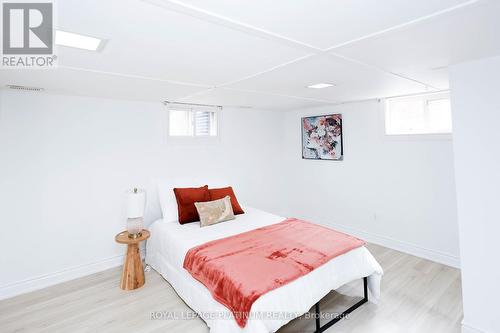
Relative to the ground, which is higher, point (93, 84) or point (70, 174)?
point (93, 84)

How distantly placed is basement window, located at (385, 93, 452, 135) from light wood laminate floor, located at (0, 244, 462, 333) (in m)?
1.75

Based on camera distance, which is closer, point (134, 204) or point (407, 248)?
point (134, 204)

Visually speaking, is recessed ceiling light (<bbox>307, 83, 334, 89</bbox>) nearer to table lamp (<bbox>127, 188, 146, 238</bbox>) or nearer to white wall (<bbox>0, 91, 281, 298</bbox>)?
white wall (<bbox>0, 91, 281, 298</bbox>)

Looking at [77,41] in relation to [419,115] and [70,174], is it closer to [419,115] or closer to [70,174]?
[70,174]

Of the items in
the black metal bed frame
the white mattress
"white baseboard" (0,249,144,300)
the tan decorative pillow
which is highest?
the tan decorative pillow

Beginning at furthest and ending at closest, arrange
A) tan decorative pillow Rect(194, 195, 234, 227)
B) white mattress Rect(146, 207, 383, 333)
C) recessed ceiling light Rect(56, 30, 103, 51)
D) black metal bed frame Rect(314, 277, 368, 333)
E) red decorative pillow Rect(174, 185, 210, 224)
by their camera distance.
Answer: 1. red decorative pillow Rect(174, 185, 210, 224)
2. tan decorative pillow Rect(194, 195, 234, 227)
3. black metal bed frame Rect(314, 277, 368, 333)
4. white mattress Rect(146, 207, 383, 333)
5. recessed ceiling light Rect(56, 30, 103, 51)

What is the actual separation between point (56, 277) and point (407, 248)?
436 cm

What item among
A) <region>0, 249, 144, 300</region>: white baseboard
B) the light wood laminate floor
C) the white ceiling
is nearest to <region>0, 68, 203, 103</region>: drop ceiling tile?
the white ceiling

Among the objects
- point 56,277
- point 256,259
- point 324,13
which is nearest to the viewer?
point 324,13

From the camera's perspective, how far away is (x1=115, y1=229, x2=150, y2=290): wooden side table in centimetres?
273

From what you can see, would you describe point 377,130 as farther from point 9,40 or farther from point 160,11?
point 9,40

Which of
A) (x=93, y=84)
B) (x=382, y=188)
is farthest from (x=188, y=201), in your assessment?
(x=382, y=188)

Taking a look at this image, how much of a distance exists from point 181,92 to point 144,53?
126 centimetres

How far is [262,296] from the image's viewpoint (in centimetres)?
175
